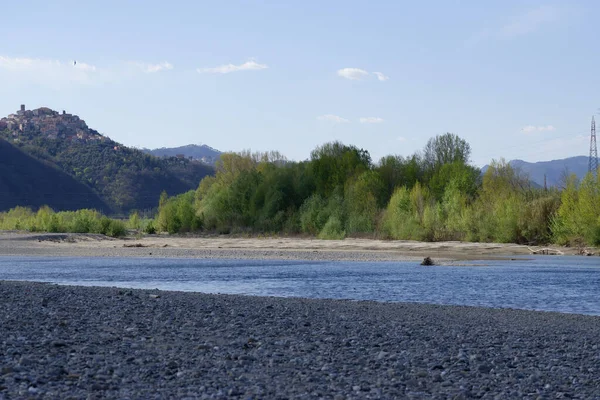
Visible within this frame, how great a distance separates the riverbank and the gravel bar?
31.1 meters

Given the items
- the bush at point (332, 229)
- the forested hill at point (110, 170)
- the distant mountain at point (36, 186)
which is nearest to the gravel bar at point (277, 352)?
the bush at point (332, 229)

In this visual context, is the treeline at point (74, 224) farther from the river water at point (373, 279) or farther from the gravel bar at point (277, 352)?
the gravel bar at point (277, 352)

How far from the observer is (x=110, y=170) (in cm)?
16262

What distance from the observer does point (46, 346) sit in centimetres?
1056

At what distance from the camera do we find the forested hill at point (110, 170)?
149188 mm

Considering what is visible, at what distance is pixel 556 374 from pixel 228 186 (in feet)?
275

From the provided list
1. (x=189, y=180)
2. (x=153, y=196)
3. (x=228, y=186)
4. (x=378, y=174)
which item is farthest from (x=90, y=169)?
(x=378, y=174)

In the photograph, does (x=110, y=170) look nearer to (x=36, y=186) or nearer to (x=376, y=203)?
(x=36, y=186)

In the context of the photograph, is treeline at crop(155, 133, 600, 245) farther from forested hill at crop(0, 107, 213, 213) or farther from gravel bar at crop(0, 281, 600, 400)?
forested hill at crop(0, 107, 213, 213)

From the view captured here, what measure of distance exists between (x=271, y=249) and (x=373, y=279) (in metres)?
29.7

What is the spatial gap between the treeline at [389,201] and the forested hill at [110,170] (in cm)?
5050

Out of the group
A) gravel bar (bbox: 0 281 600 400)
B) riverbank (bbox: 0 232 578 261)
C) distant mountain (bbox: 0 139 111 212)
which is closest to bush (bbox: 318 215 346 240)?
riverbank (bbox: 0 232 578 261)

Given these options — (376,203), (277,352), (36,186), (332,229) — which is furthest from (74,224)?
(277,352)

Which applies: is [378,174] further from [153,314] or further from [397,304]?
[153,314]
